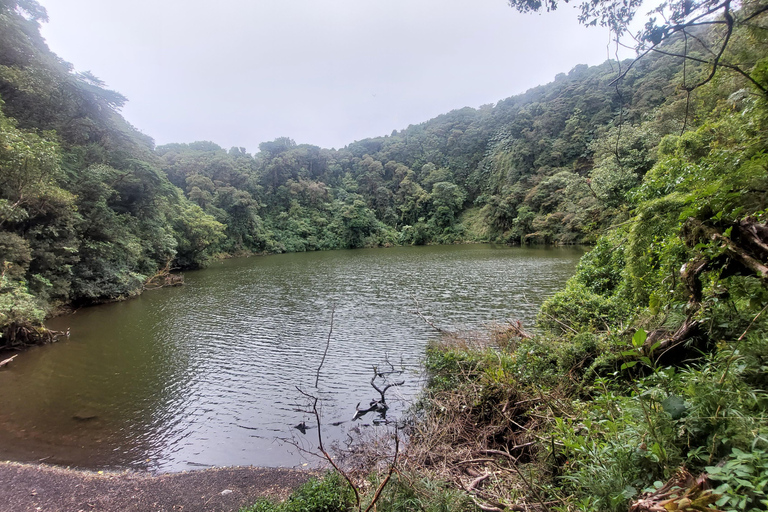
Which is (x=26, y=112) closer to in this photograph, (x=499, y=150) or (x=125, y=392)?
(x=125, y=392)

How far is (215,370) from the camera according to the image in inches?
398

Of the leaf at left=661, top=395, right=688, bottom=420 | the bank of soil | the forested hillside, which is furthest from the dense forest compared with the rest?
the bank of soil

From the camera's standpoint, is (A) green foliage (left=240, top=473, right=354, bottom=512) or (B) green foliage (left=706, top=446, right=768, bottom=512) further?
(A) green foliage (left=240, top=473, right=354, bottom=512)

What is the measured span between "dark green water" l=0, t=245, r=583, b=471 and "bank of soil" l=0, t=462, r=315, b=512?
424 mm

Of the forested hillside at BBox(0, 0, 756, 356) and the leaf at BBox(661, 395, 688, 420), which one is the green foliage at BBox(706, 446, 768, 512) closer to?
the leaf at BBox(661, 395, 688, 420)

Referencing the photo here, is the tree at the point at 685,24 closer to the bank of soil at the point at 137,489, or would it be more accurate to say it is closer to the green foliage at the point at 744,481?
the green foliage at the point at 744,481

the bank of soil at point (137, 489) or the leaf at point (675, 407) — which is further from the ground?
the leaf at point (675, 407)

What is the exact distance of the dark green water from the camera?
6820mm

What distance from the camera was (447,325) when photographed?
12969 millimetres

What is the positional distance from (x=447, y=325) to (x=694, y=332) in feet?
31.1

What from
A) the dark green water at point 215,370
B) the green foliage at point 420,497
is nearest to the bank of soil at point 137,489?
the dark green water at point 215,370

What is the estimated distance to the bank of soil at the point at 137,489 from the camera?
5051 millimetres

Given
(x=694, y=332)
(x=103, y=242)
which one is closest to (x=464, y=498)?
(x=694, y=332)

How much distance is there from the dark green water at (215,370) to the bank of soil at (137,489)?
0.42m
